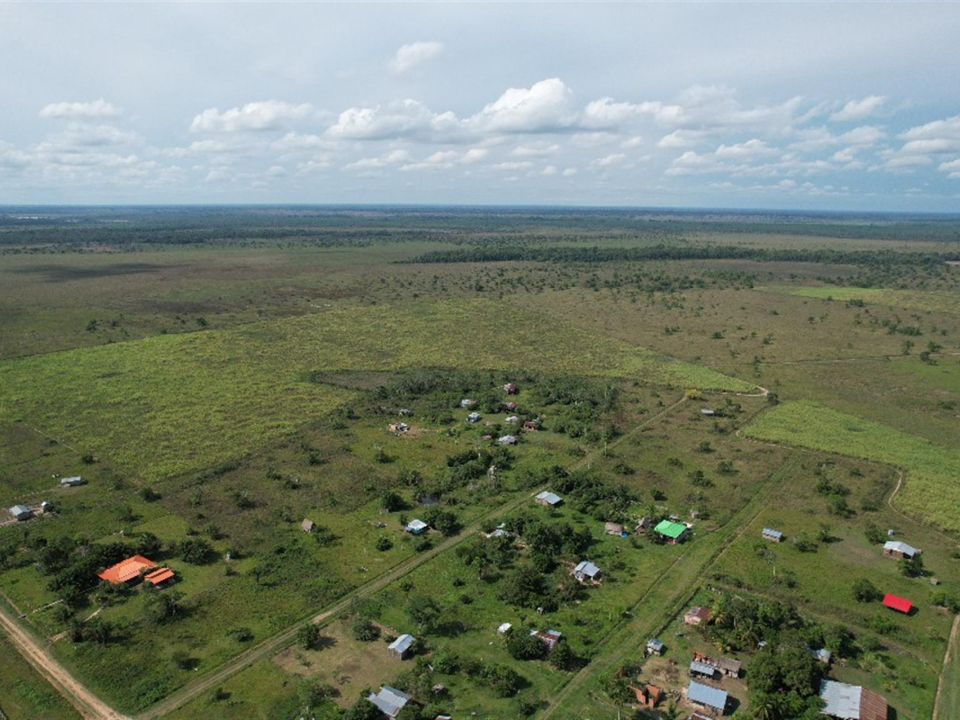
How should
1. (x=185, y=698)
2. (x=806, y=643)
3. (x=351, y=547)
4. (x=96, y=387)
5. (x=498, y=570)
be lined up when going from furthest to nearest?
1. (x=96, y=387)
2. (x=351, y=547)
3. (x=498, y=570)
4. (x=806, y=643)
5. (x=185, y=698)

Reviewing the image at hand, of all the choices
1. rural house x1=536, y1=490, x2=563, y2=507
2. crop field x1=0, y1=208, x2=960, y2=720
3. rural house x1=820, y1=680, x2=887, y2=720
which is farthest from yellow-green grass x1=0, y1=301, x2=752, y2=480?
rural house x1=820, y1=680, x2=887, y2=720

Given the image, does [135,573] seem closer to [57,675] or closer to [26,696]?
[57,675]

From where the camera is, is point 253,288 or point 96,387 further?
point 253,288

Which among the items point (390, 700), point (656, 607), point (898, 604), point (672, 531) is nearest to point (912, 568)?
point (898, 604)

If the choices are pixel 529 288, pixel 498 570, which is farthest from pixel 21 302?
pixel 498 570

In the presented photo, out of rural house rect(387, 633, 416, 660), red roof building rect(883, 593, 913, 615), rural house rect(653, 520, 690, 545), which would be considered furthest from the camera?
rural house rect(653, 520, 690, 545)

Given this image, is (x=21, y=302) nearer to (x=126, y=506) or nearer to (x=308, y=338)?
(x=308, y=338)

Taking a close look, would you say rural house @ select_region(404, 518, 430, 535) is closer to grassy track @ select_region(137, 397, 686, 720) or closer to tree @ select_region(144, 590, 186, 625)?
Answer: grassy track @ select_region(137, 397, 686, 720)
